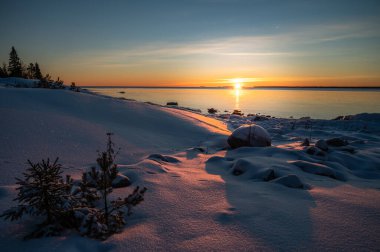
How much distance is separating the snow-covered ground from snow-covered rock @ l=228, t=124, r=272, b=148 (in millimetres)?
301

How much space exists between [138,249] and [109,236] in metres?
0.25

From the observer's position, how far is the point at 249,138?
4.97 m

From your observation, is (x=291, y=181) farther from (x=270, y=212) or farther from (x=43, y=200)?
(x=43, y=200)

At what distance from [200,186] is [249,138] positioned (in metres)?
2.72

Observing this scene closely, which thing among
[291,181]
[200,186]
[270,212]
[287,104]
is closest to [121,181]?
[200,186]

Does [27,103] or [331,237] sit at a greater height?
[27,103]

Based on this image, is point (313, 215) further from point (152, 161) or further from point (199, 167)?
point (152, 161)

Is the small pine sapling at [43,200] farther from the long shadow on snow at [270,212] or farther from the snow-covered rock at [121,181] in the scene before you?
the long shadow on snow at [270,212]

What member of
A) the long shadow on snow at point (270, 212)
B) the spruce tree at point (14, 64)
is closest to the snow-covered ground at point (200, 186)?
the long shadow on snow at point (270, 212)

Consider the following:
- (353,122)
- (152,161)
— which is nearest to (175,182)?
(152,161)

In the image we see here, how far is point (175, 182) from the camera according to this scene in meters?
2.63

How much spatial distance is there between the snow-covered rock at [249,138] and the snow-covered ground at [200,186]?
30 cm

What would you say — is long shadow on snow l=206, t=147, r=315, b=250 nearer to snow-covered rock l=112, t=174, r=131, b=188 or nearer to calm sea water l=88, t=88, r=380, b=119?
snow-covered rock l=112, t=174, r=131, b=188

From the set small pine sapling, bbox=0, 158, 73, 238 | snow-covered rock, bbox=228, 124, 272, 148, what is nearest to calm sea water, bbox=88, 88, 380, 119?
snow-covered rock, bbox=228, 124, 272, 148
